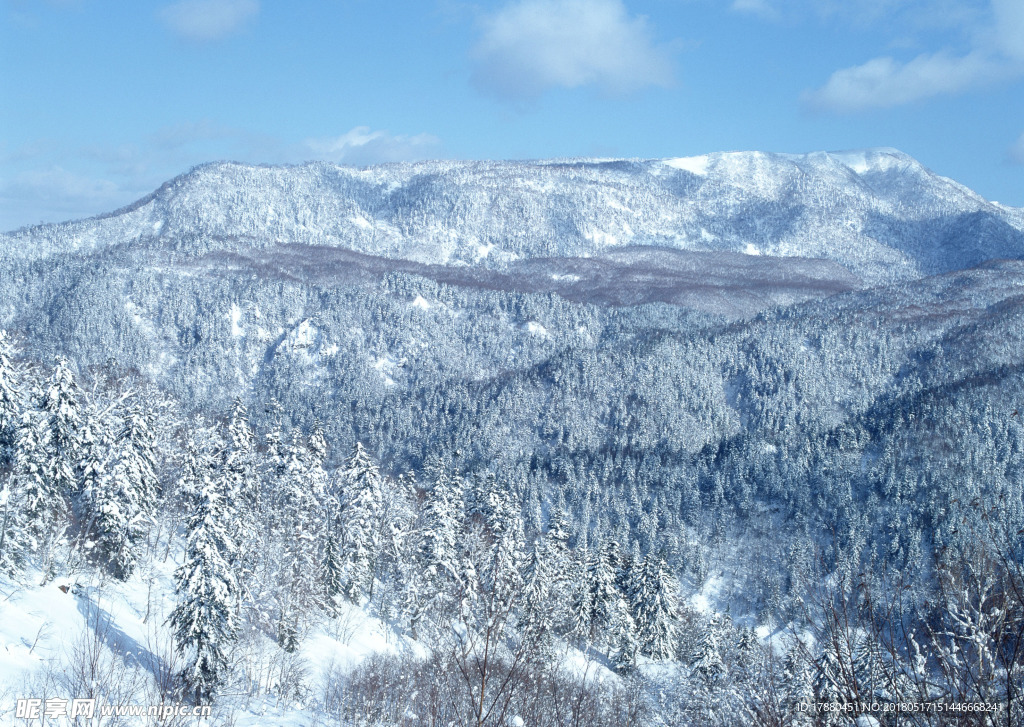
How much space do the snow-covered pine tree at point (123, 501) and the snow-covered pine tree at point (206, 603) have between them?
28.1 ft

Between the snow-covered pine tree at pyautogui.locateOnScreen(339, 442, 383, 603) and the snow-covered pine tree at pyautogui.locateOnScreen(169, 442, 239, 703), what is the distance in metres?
17.4

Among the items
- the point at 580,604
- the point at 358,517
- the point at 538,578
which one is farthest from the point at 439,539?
the point at 580,604

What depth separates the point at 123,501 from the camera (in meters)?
33.2

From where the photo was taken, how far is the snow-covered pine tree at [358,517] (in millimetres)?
44844

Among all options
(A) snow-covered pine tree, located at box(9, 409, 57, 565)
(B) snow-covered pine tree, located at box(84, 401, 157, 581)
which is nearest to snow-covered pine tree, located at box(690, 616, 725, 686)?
(B) snow-covered pine tree, located at box(84, 401, 157, 581)

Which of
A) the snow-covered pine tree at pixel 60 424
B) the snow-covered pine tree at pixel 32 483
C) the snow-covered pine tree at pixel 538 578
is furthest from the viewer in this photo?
the snow-covered pine tree at pixel 538 578

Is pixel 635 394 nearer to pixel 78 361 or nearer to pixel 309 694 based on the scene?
pixel 78 361

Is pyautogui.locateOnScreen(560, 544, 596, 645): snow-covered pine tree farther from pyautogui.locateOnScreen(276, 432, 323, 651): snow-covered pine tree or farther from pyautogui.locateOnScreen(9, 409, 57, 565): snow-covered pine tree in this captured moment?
pyautogui.locateOnScreen(9, 409, 57, 565): snow-covered pine tree

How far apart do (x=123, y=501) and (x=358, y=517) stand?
15164 mm

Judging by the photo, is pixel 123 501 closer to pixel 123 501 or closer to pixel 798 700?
pixel 123 501

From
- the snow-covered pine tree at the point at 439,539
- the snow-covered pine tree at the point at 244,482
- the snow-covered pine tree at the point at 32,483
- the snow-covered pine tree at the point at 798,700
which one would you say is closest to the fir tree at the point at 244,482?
the snow-covered pine tree at the point at 244,482

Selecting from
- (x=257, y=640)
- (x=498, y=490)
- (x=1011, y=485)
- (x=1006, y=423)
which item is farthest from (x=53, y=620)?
(x=1006, y=423)

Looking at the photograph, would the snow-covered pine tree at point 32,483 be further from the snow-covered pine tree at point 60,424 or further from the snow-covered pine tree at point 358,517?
the snow-covered pine tree at point 358,517

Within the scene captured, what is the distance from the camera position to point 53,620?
87.2 ft
